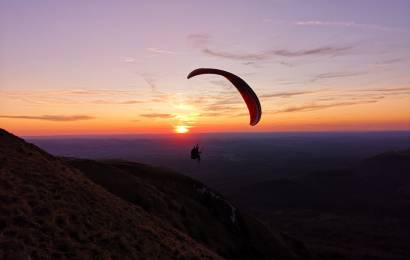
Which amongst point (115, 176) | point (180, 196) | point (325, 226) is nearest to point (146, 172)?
point (180, 196)

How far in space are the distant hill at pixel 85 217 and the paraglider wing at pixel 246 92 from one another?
9675mm

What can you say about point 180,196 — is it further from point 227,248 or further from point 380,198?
point 380,198

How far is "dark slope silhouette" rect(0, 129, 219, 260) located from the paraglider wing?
967cm

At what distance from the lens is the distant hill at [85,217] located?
58.8 ft

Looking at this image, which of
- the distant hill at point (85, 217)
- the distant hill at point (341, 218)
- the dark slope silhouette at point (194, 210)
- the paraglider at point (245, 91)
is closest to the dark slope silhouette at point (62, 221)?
the distant hill at point (85, 217)

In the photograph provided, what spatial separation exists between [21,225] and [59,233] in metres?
1.61

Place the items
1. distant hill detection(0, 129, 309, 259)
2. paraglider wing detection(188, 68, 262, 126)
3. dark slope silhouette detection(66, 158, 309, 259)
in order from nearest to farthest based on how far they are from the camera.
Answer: distant hill detection(0, 129, 309, 259)
paraglider wing detection(188, 68, 262, 126)
dark slope silhouette detection(66, 158, 309, 259)

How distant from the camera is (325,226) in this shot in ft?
435

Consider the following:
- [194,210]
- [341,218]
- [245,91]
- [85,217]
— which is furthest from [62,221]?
[341,218]

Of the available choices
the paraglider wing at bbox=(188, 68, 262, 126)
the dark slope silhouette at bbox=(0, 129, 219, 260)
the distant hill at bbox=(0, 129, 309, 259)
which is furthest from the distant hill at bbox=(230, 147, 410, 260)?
the dark slope silhouette at bbox=(0, 129, 219, 260)

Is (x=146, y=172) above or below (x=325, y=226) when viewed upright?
above

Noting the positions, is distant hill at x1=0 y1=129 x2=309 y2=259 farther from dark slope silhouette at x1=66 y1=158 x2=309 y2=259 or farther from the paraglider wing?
the paraglider wing

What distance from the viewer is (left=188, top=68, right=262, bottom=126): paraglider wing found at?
94.7 ft

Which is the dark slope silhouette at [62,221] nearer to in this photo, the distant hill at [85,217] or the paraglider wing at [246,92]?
the distant hill at [85,217]
